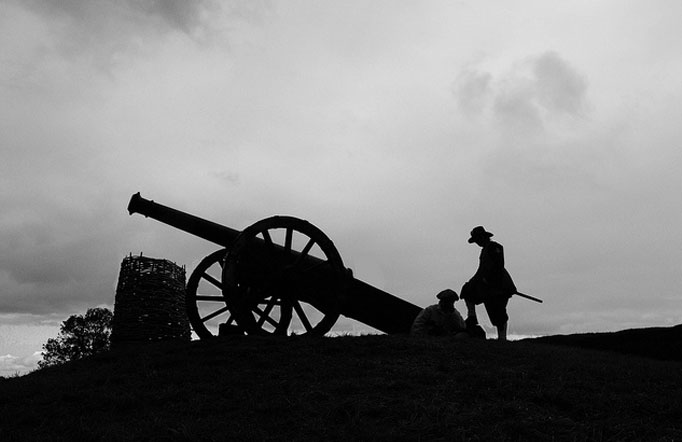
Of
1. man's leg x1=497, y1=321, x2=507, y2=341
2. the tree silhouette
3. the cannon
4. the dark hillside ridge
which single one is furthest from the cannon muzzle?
the tree silhouette

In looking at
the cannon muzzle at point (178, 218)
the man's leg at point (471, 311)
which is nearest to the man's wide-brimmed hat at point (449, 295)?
the man's leg at point (471, 311)

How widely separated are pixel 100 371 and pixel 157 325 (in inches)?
116

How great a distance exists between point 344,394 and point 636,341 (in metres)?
10.1

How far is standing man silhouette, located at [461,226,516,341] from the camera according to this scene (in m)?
12.0

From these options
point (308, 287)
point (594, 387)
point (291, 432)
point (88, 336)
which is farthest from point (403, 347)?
point (88, 336)

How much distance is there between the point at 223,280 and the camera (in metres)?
10.6

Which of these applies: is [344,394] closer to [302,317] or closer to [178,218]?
→ [302,317]

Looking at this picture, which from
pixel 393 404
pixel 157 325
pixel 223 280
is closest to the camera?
pixel 393 404

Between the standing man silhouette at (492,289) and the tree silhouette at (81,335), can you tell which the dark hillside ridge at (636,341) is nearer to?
the standing man silhouette at (492,289)

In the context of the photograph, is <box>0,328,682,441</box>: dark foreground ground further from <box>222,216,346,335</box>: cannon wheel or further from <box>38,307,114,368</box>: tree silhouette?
<box>38,307,114,368</box>: tree silhouette

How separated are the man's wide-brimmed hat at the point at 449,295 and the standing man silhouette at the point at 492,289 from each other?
1.87ft

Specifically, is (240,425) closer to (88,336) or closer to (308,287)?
(308,287)

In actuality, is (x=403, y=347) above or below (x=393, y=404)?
above

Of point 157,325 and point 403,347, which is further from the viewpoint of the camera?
point 157,325
